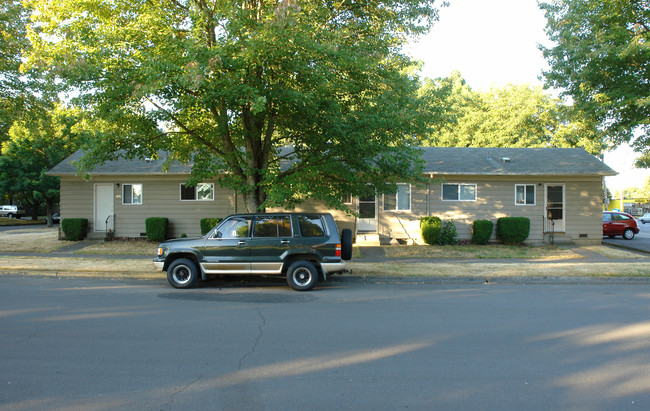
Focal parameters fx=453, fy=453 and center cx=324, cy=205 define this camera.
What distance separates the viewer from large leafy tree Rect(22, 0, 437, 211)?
1050cm

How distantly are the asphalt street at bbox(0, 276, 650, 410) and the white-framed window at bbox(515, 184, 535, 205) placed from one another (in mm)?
10856

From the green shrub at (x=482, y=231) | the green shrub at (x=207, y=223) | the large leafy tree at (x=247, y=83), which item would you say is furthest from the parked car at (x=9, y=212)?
the green shrub at (x=482, y=231)

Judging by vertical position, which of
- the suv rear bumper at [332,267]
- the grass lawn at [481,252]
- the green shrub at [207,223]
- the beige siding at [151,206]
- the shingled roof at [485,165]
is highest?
the shingled roof at [485,165]

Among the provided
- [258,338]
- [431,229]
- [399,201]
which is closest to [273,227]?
[258,338]

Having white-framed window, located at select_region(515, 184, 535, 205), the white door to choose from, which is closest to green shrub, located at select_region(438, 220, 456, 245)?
white-framed window, located at select_region(515, 184, 535, 205)

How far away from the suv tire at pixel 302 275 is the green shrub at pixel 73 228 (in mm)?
13325

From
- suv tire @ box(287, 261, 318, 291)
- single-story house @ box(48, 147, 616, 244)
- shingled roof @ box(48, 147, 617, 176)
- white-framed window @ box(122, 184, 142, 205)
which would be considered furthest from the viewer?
white-framed window @ box(122, 184, 142, 205)

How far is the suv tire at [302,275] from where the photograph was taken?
10.2 metres

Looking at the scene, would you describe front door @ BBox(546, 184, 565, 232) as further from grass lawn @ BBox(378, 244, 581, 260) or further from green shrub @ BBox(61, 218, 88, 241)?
green shrub @ BBox(61, 218, 88, 241)

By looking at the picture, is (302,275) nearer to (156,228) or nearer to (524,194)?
(156,228)

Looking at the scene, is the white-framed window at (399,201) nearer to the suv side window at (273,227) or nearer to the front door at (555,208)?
the front door at (555,208)

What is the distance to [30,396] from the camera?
4.29 meters

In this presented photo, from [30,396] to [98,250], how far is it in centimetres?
1390

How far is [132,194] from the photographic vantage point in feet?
Result: 66.5
